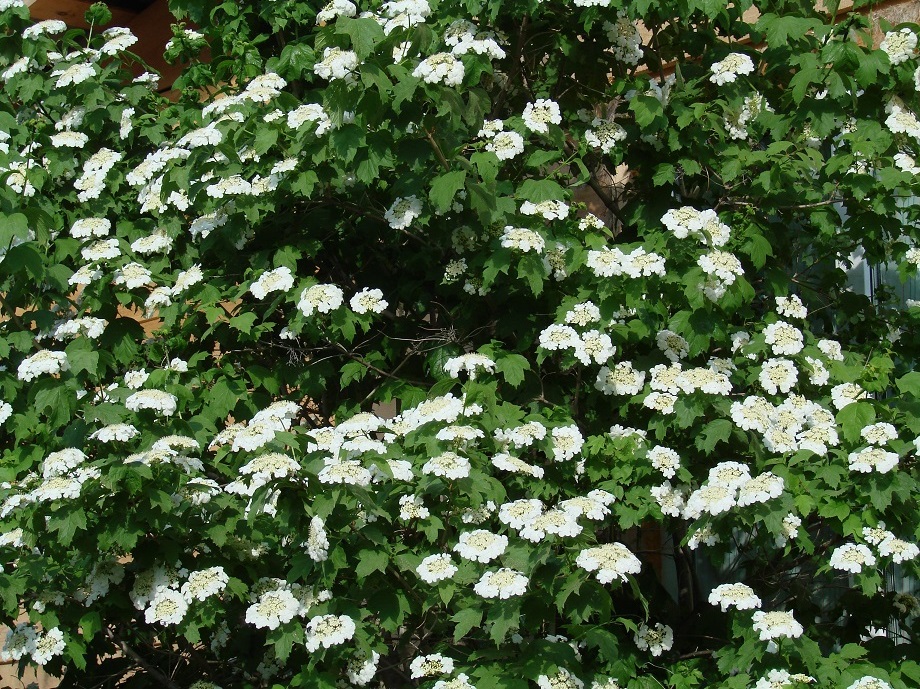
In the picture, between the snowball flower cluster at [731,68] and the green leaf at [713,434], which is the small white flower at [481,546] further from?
the snowball flower cluster at [731,68]

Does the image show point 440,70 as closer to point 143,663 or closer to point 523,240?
point 523,240

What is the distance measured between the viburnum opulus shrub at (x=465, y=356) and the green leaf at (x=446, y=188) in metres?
0.02

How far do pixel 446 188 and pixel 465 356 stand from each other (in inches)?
23.7

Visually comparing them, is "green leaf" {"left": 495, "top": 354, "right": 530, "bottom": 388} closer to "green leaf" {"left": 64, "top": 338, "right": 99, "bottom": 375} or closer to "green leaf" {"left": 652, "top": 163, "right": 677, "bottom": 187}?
"green leaf" {"left": 652, "top": 163, "right": 677, "bottom": 187}

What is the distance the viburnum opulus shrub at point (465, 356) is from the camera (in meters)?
3.60

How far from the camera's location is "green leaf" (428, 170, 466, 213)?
3.92m

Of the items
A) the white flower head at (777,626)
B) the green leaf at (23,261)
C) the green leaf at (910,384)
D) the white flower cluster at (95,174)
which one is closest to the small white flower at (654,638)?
the white flower head at (777,626)

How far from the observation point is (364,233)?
193 inches

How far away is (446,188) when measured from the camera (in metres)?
3.94

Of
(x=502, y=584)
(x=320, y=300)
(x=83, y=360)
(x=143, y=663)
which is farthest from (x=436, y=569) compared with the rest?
(x=83, y=360)

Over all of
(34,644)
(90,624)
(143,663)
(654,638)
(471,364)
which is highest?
(471,364)

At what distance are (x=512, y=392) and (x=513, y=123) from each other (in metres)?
1.00

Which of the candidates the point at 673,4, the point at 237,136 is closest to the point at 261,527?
the point at 237,136

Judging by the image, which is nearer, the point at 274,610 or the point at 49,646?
the point at 274,610
